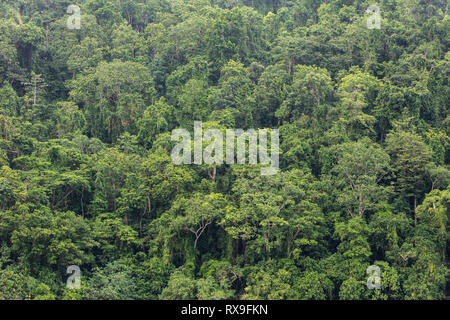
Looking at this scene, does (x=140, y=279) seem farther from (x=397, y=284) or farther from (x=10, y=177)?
(x=397, y=284)

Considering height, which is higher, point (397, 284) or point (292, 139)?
point (292, 139)

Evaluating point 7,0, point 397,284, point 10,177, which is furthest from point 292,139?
point 7,0

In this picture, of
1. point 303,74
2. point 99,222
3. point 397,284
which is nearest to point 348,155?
point 397,284
